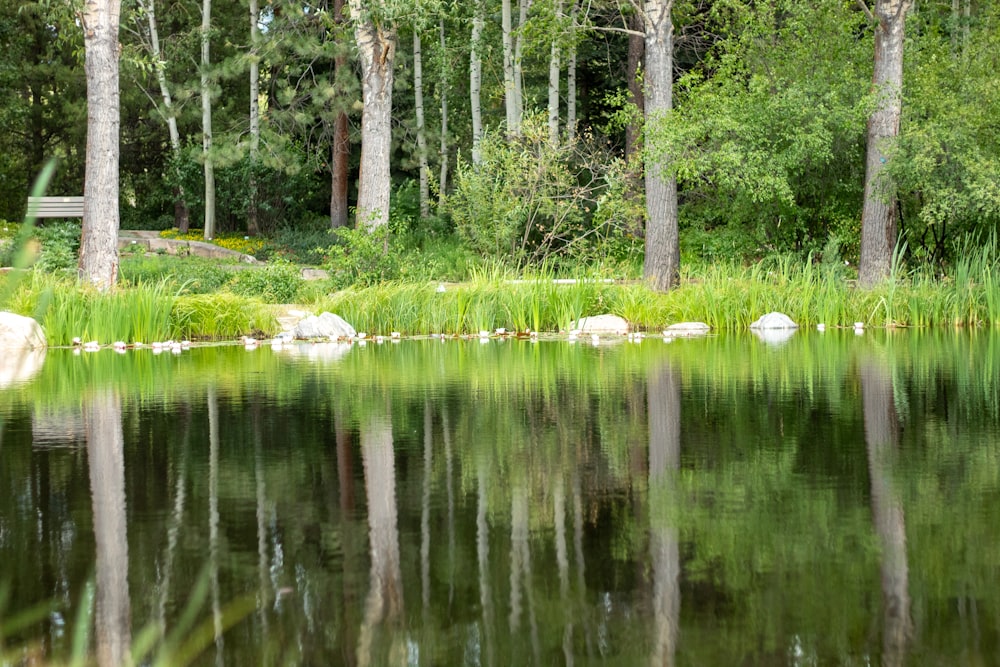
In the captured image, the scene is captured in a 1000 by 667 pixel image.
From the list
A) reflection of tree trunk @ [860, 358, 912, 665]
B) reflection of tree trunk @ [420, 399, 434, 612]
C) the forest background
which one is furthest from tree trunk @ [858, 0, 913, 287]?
reflection of tree trunk @ [420, 399, 434, 612]

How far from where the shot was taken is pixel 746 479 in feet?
15.7

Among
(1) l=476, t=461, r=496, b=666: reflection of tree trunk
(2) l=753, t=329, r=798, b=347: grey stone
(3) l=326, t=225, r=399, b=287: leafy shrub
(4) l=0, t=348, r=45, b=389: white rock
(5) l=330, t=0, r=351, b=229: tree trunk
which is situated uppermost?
(5) l=330, t=0, r=351, b=229: tree trunk

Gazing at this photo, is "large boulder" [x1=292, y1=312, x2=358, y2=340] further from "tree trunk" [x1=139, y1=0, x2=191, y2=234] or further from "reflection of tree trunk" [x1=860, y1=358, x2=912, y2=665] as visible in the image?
"tree trunk" [x1=139, y1=0, x2=191, y2=234]

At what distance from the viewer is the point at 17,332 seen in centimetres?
1306

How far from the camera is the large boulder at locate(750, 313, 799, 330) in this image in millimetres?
15609

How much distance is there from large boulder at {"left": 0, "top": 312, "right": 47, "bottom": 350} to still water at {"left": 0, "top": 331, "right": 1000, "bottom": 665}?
5360 millimetres

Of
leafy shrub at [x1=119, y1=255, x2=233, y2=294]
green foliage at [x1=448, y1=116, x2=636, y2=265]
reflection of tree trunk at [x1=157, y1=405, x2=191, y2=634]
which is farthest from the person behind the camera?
green foliage at [x1=448, y1=116, x2=636, y2=265]

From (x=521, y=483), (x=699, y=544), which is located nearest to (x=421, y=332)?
(x=521, y=483)

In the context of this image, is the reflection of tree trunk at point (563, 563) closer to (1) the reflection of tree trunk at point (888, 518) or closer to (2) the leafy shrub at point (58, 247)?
(1) the reflection of tree trunk at point (888, 518)

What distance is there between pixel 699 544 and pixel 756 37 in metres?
19.4

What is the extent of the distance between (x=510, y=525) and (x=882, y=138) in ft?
52.0

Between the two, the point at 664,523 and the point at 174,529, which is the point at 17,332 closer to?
the point at 174,529

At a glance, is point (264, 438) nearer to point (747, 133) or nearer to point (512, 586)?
point (512, 586)

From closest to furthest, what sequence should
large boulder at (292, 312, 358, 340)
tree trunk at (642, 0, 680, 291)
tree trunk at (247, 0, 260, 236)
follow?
1. large boulder at (292, 312, 358, 340)
2. tree trunk at (642, 0, 680, 291)
3. tree trunk at (247, 0, 260, 236)
